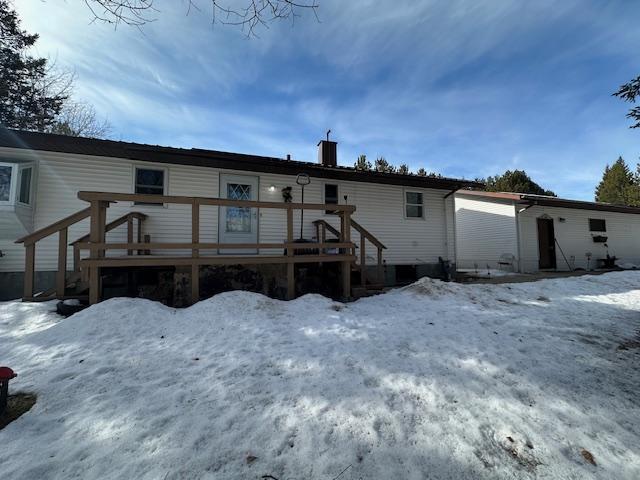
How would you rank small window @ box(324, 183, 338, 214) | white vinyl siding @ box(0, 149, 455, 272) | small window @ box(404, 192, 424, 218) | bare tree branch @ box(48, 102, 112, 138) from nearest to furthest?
1. white vinyl siding @ box(0, 149, 455, 272)
2. small window @ box(324, 183, 338, 214)
3. small window @ box(404, 192, 424, 218)
4. bare tree branch @ box(48, 102, 112, 138)

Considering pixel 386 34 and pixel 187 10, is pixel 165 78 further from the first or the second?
pixel 386 34

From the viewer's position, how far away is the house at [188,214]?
208 inches

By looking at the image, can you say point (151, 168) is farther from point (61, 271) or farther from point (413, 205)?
point (413, 205)

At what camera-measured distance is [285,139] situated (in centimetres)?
1315

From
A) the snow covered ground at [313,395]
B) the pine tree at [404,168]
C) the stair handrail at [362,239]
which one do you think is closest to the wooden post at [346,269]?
the stair handrail at [362,239]

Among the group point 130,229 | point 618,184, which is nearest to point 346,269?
point 130,229

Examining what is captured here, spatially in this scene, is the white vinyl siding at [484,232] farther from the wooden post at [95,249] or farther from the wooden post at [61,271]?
the wooden post at [61,271]

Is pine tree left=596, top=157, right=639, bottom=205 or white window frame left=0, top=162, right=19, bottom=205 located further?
pine tree left=596, top=157, right=639, bottom=205

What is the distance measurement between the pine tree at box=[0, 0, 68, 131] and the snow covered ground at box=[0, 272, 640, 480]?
16973mm

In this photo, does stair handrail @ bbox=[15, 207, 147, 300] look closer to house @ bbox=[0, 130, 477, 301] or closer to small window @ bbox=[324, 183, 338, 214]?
house @ bbox=[0, 130, 477, 301]

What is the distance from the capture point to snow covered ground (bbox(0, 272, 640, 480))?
5.99 ft

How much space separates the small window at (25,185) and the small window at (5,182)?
255 millimetres

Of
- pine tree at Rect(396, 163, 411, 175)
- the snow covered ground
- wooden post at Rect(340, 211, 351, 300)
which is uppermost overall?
pine tree at Rect(396, 163, 411, 175)

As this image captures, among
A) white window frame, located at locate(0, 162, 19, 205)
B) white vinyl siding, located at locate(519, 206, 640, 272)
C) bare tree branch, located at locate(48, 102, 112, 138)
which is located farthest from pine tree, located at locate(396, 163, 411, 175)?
white window frame, located at locate(0, 162, 19, 205)
